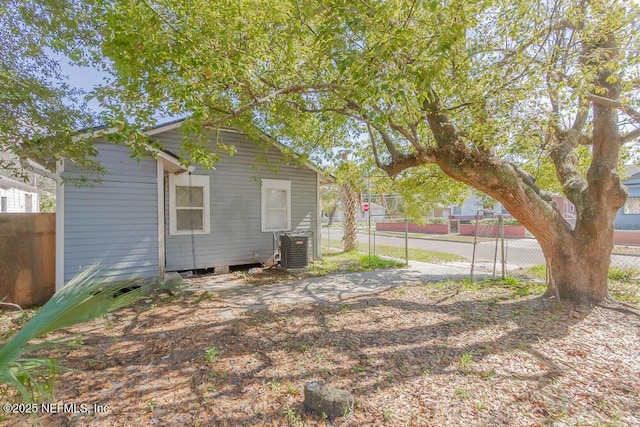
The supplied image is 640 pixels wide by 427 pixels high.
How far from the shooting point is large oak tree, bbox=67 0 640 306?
12.9ft

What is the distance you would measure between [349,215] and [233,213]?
23.2 feet

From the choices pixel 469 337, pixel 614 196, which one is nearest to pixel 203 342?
pixel 469 337

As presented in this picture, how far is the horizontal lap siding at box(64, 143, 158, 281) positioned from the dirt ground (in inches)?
71.9

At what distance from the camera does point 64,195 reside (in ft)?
20.3

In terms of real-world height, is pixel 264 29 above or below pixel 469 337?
above

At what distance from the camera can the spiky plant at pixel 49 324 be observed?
4.30 ft

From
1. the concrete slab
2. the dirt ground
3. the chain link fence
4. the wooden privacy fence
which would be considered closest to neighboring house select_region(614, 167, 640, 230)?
the chain link fence

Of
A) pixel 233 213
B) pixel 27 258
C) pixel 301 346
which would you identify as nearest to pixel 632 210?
pixel 233 213

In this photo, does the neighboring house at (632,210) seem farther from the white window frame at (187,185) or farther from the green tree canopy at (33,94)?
the green tree canopy at (33,94)

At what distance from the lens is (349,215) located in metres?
15.0

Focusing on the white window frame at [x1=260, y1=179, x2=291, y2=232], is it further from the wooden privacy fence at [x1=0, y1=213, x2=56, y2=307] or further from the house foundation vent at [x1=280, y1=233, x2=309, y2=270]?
the wooden privacy fence at [x1=0, y1=213, x2=56, y2=307]

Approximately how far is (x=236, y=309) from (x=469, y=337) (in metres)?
3.60

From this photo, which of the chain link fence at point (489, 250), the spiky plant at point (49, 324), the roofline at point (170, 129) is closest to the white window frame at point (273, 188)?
the roofline at point (170, 129)

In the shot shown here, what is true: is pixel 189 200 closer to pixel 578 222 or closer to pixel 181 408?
pixel 181 408
